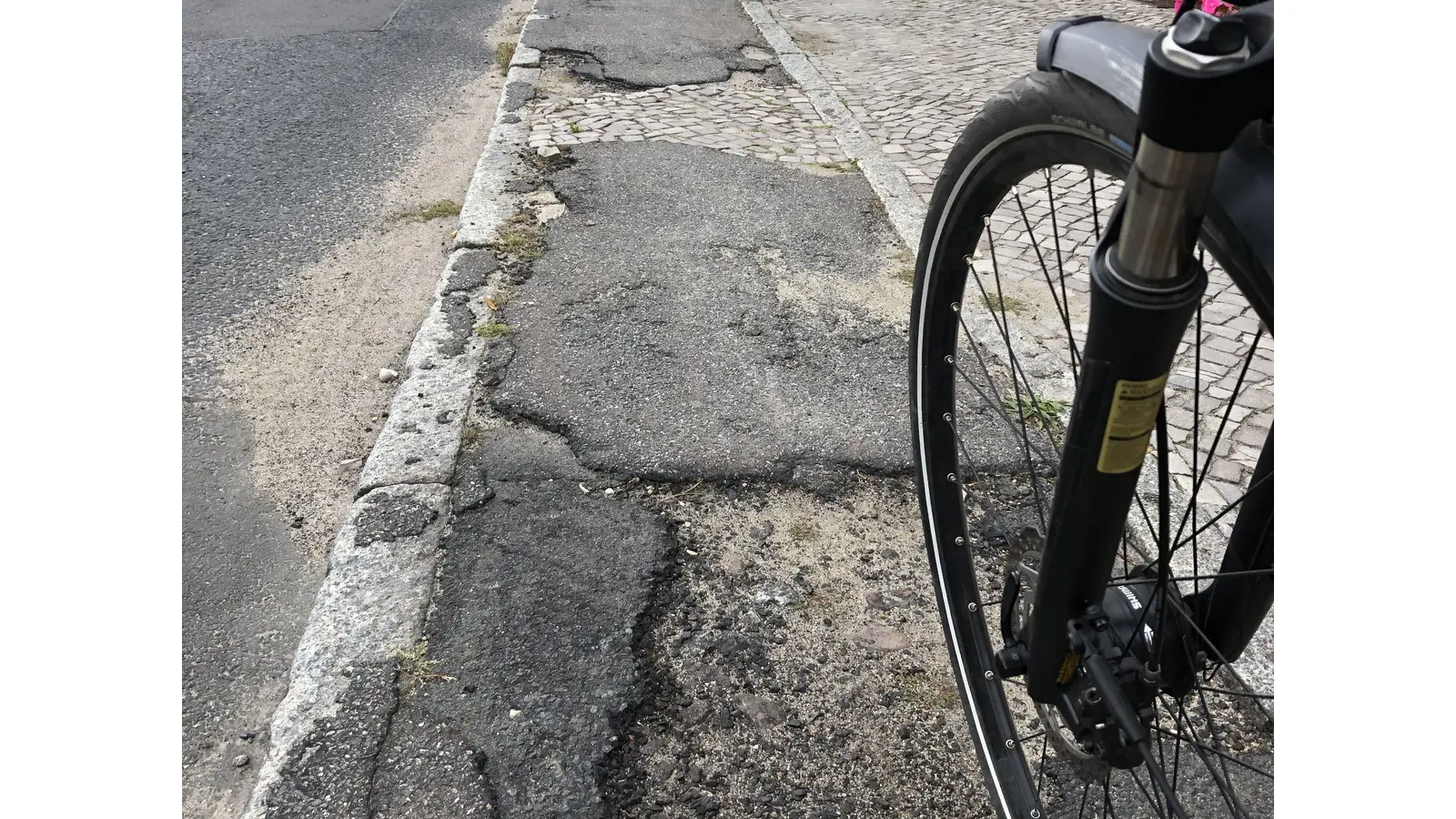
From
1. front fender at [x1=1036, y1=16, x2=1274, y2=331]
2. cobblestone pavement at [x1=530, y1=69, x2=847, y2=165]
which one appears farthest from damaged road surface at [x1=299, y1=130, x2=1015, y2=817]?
cobblestone pavement at [x1=530, y1=69, x2=847, y2=165]

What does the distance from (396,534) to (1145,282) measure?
7.46 ft

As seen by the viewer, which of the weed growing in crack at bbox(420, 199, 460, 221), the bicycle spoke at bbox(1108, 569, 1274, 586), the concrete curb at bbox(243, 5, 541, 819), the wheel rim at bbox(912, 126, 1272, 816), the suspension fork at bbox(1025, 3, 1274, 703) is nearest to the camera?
the suspension fork at bbox(1025, 3, 1274, 703)

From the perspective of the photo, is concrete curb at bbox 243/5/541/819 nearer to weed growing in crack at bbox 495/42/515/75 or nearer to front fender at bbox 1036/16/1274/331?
front fender at bbox 1036/16/1274/331

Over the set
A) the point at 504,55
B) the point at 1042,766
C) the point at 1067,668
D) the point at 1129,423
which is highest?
the point at 1129,423

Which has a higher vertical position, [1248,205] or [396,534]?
[1248,205]

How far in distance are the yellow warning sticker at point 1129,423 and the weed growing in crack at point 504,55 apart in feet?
23.7

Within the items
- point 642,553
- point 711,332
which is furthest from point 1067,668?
point 711,332

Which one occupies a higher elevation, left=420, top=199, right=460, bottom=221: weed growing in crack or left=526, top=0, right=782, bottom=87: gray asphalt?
left=420, top=199, right=460, bottom=221: weed growing in crack

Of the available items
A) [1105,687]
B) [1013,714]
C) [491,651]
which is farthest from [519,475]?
[1105,687]

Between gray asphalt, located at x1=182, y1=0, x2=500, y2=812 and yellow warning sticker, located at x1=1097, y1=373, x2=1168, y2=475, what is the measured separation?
197 cm

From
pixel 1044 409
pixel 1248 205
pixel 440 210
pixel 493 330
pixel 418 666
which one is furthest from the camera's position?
pixel 440 210

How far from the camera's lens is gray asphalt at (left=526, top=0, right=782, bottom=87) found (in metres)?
7.85

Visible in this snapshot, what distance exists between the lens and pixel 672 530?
3.02m

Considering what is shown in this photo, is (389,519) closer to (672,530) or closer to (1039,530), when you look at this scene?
(672,530)
